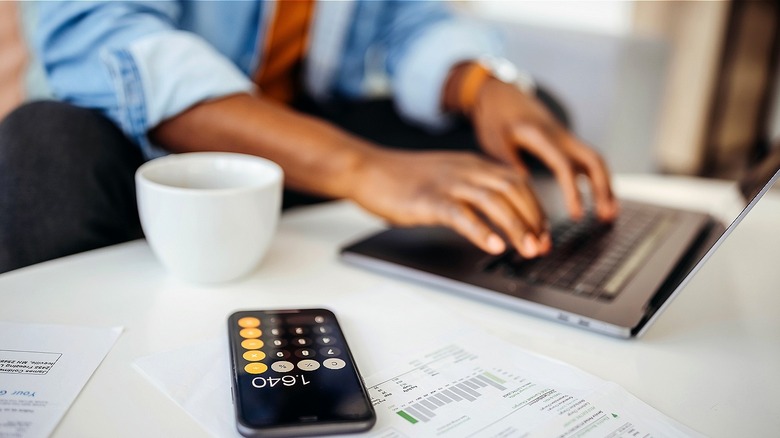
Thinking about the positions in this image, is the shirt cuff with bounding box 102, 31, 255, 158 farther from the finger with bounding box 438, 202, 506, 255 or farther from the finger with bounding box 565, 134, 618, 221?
the finger with bounding box 565, 134, 618, 221

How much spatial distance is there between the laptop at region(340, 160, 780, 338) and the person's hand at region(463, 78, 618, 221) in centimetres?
3

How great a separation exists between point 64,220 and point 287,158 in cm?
19

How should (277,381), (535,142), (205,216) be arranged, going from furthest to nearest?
1. (535,142)
2. (205,216)
3. (277,381)

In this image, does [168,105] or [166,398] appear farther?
[168,105]

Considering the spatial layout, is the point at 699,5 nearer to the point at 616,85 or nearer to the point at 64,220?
the point at 616,85

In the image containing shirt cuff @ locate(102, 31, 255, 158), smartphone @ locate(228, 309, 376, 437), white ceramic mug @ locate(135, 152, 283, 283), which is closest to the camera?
smartphone @ locate(228, 309, 376, 437)

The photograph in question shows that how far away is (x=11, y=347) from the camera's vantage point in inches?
15.9

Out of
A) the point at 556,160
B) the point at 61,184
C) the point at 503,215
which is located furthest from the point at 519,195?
the point at 61,184

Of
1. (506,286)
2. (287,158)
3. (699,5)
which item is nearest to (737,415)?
(506,286)

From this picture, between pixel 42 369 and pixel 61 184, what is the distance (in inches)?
7.1

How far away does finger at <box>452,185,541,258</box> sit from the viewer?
53cm

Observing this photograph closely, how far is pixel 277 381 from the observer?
0.36 m

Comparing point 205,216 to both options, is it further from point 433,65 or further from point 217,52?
point 433,65

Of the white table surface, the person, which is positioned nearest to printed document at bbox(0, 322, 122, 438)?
the white table surface
